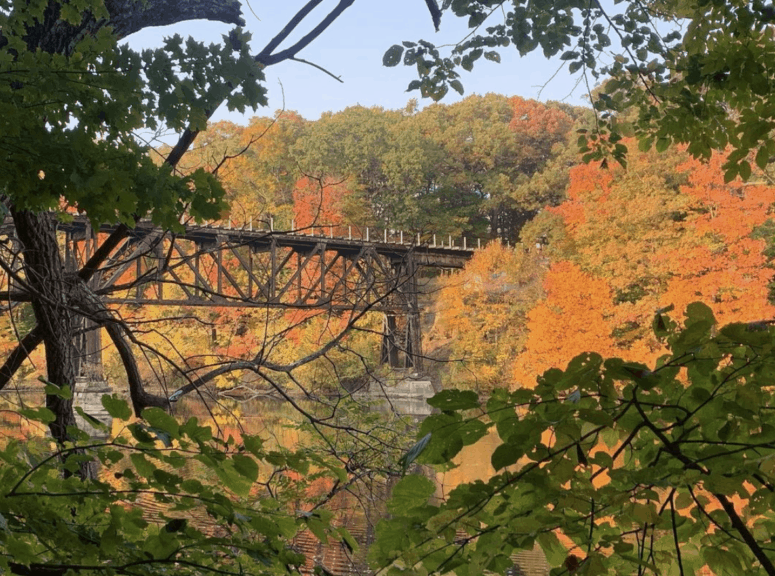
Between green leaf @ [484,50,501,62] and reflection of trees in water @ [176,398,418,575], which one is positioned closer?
reflection of trees in water @ [176,398,418,575]

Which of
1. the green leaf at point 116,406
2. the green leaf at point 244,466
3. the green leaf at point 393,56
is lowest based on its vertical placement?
the green leaf at point 244,466

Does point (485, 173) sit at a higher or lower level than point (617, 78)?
higher

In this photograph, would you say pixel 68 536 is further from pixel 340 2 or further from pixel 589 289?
pixel 589 289

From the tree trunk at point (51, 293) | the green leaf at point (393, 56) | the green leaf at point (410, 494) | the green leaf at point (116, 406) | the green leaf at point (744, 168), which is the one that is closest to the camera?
the green leaf at point (410, 494)

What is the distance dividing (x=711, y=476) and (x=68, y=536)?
1.28 m

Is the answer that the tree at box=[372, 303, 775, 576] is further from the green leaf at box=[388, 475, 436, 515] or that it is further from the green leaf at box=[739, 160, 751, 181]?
the green leaf at box=[739, 160, 751, 181]

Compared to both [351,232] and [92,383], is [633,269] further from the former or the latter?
[92,383]

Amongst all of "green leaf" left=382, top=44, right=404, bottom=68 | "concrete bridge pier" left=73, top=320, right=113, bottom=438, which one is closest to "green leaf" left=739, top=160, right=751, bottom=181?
"green leaf" left=382, top=44, right=404, bottom=68

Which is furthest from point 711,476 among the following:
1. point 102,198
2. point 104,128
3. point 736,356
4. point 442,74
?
point 442,74

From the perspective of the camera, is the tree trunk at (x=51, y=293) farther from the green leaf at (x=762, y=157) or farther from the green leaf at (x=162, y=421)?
the green leaf at (x=762, y=157)

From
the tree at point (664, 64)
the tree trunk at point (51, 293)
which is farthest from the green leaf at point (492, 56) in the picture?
the tree trunk at point (51, 293)

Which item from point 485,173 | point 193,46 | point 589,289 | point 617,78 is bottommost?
point 589,289

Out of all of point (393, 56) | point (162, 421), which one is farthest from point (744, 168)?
point (393, 56)

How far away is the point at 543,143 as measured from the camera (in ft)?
148
